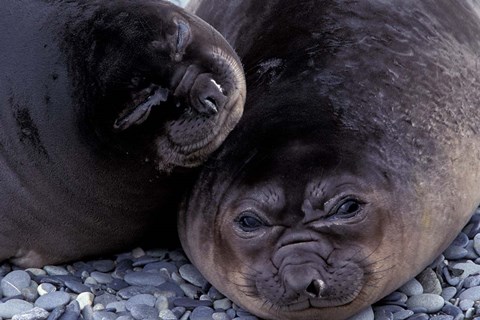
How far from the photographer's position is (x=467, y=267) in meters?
4.07

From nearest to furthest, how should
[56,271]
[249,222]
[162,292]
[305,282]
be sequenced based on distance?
[305,282] < [249,222] < [162,292] < [56,271]

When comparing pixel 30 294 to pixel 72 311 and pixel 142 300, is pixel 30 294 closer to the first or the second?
pixel 72 311

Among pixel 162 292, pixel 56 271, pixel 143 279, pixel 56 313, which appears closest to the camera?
pixel 56 313

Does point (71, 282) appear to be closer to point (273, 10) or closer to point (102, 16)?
point (102, 16)

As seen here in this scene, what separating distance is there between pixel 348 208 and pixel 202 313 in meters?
0.72

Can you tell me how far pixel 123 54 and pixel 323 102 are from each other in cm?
75

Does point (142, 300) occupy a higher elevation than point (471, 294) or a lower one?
lower

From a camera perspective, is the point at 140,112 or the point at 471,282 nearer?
the point at 140,112

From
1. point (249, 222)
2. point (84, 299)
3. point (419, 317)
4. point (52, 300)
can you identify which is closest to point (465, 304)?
point (419, 317)

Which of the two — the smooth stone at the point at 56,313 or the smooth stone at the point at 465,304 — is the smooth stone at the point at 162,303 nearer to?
the smooth stone at the point at 56,313

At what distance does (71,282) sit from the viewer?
13.5 feet

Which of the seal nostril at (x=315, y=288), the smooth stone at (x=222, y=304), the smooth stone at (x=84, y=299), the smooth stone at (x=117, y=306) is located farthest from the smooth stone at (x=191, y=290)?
the seal nostril at (x=315, y=288)

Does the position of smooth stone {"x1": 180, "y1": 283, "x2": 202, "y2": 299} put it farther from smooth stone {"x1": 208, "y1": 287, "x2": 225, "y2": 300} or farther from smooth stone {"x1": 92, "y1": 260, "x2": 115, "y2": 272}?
smooth stone {"x1": 92, "y1": 260, "x2": 115, "y2": 272}

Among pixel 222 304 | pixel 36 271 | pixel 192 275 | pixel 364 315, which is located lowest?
pixel 36 271
